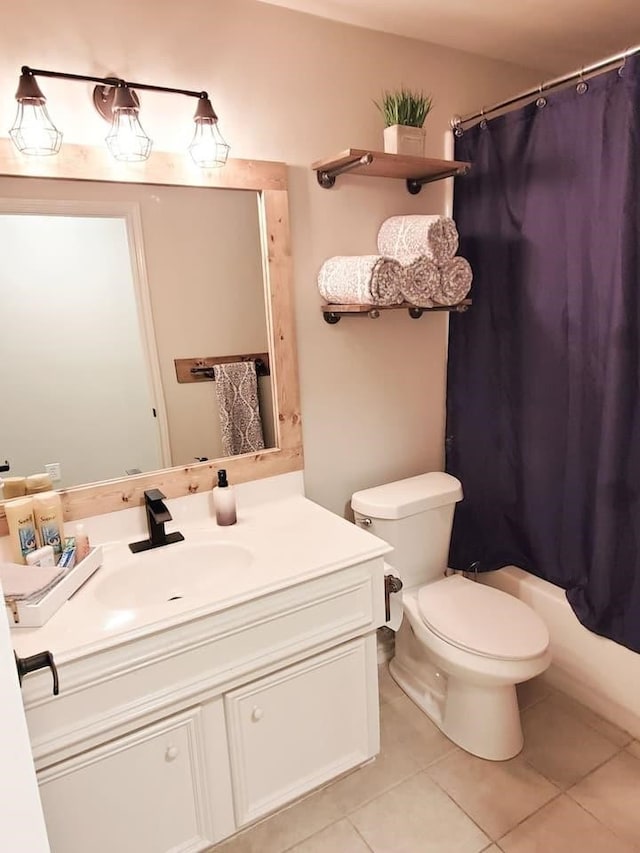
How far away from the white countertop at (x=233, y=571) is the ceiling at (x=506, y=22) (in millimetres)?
1537

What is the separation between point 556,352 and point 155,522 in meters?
1.41

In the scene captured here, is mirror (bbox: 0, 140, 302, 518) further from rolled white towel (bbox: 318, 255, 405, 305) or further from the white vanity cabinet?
the white vanity cabinet

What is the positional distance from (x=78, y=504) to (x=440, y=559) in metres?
1.27

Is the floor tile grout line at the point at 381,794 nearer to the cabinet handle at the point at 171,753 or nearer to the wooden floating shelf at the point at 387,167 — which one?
the cabinet handle at the point at 171,753

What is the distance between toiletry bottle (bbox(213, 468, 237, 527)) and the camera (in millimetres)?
1707

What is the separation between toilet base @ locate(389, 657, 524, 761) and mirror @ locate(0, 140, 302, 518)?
37.3 inches

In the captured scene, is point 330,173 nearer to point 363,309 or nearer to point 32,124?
point 363,309

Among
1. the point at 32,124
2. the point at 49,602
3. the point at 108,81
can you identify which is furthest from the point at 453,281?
the point at 49,602

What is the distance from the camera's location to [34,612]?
1213 millimetres

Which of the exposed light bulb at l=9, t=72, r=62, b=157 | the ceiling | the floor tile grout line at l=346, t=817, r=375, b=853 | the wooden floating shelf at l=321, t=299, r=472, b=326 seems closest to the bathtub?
the floor tile grout line at l=346, t=817, r=375, b=853

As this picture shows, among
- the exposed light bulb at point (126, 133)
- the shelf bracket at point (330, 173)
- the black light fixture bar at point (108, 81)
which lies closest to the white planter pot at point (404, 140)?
the shelf bracket at point (330, 173)

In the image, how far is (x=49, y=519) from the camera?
1.45m

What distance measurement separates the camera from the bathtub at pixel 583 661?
73.0 inches

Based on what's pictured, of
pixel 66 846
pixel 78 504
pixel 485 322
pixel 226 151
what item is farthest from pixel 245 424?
pixel 66 846
